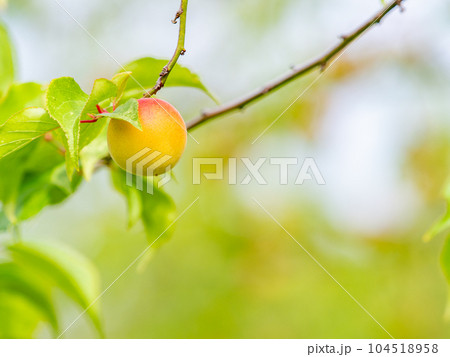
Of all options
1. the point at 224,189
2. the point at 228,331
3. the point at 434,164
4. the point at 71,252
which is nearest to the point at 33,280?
the point at 71,252

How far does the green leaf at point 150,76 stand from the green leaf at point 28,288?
0.51 m

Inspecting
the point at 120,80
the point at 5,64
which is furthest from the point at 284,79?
the point at 5,64

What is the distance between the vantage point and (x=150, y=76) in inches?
42.5

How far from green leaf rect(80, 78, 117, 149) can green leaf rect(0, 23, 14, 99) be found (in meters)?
0.38

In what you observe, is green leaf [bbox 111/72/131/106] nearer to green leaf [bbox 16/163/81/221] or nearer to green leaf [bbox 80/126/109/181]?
green leaf [bbox 80/126/109/181]

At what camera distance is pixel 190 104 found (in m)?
3.07

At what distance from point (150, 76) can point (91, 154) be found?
0.20m

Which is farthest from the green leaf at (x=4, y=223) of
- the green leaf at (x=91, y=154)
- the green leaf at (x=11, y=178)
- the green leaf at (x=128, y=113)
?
the green leaf at (x=128, y=113)

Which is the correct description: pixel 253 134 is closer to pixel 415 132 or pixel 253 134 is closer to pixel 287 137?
pixel 287 137

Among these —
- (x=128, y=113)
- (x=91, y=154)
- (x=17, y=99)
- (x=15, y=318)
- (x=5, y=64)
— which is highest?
(x=5, y=64)

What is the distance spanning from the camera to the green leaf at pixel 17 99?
1098mm

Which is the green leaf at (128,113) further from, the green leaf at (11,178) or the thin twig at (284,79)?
the thin twig at (284,79)

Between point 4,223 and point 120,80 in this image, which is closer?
point 120,80

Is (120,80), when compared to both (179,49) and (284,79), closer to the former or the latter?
(179,49)
